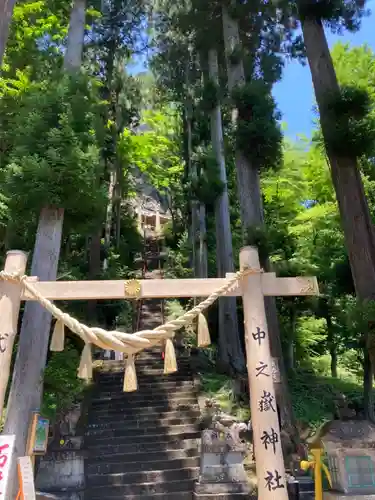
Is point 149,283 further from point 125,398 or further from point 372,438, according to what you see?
point 125,398

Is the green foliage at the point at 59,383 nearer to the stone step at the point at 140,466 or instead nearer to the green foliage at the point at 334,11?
the stone step at the point at 140,466

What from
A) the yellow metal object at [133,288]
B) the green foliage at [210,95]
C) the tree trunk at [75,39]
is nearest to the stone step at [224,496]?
the yellow metal object at [133,288]

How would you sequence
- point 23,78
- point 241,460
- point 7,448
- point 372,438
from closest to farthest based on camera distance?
point 7,448, point 372,438, point 241,460, point 23,78

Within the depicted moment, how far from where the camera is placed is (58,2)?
10.7 m

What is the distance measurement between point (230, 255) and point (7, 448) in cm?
804

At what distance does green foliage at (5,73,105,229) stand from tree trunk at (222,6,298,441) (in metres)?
2.84

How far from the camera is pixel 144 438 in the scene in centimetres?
842

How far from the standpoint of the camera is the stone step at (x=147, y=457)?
7.65 metres

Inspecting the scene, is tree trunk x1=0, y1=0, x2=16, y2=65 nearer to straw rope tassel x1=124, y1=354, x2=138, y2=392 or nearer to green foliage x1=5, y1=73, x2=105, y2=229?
green foliage x1=5, y1=73, x2=105, y2=229

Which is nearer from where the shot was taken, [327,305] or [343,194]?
[343,194]

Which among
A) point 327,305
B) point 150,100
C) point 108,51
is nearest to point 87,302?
point 327,305

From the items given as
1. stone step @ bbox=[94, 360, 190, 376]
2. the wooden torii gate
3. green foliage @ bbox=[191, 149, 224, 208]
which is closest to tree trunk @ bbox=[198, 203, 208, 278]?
green foliage @ bbox=[191, 149, 224, 208]

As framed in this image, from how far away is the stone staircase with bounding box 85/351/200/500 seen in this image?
7.06m

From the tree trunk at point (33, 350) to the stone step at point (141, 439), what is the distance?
3152 mm
